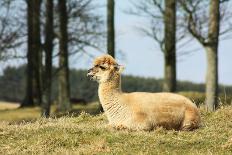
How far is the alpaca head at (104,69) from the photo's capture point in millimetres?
12531

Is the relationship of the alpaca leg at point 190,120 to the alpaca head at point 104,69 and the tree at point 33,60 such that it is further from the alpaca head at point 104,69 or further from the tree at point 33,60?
the tree at point 33,60

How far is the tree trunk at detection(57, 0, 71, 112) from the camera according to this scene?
1464 inches

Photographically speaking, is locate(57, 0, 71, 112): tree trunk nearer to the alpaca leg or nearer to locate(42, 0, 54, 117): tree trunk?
locate(42, 0, 54, 117): tree trunk

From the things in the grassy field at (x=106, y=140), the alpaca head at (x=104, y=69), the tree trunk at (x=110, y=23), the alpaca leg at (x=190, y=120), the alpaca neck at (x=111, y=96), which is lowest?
the grassy field at (x=106, y=140)

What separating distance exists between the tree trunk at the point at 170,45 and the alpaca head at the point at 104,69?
1921cm

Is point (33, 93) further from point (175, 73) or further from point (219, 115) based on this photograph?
point (219, 115)

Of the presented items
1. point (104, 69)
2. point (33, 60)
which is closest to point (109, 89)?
point (104, 69)

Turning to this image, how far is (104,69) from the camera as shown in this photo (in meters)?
12.6

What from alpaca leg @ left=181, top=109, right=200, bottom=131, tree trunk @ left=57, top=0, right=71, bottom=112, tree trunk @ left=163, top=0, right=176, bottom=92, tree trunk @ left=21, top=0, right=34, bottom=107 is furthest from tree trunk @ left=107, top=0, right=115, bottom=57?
alpaca leg @ left=181, top=109, right=200, bottom=131

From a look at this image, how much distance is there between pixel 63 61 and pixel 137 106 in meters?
25.4

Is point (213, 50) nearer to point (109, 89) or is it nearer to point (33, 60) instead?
point (109, 89)

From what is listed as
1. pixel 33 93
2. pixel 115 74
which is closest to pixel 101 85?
pixel 115 74

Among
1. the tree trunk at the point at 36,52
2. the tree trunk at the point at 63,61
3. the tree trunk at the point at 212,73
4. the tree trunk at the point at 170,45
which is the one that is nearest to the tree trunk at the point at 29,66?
the tree trunk at the point at 36,52

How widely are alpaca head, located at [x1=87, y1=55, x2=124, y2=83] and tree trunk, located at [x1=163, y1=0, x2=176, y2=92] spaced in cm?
1921
